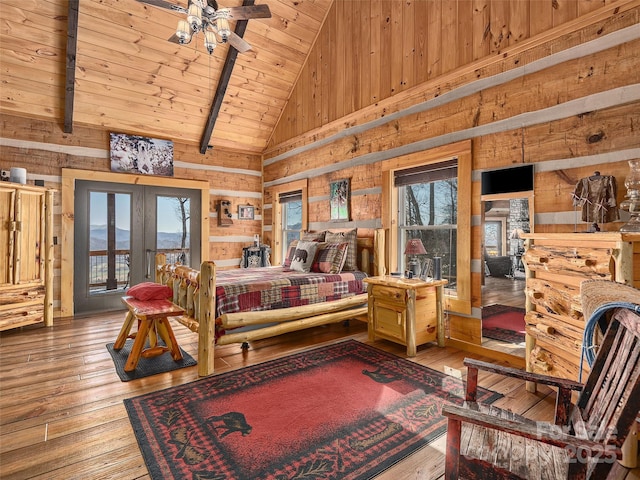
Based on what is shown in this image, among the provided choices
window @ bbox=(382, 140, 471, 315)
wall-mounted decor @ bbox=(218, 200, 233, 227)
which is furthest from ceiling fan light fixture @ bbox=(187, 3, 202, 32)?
wall-mounted decor @ bbox=(218, 200, 233, 227)

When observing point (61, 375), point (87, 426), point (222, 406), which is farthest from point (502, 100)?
point (61, 375)

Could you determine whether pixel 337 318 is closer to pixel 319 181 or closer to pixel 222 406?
pixel 222 406

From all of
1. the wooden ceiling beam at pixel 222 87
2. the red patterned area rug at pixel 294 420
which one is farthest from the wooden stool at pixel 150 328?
the wooden ceiling beam at pixel 222 87

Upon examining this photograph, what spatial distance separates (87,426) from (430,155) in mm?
3864

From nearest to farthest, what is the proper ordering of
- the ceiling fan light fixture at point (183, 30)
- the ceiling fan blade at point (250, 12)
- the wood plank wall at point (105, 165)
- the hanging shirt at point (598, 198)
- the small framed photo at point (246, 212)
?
1. the hanging shirt at point (598, 198)
2. the ceiling fan light fixture at point (183, 30)
3. the ceiling fan blade at point (250, 12)
4. the wood plank wall at point (105, 165)
5. the small framed photo at point (246, 212)

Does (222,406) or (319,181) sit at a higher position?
(319,181)

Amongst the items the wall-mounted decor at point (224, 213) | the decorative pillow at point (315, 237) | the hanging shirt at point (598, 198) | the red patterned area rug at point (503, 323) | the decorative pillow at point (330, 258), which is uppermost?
the wall-mounted decor at point (224, 213)

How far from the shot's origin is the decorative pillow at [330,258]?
425cm

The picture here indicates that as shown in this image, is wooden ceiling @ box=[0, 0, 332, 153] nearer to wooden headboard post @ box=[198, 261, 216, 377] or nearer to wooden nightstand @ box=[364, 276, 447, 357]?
wooden headboard post @ box=[198, 261, 216, 377]

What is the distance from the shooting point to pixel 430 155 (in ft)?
12.4

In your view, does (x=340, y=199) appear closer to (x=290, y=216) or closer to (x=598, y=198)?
(x=290, y=216)

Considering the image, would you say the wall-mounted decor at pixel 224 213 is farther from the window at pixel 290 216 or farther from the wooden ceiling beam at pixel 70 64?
the wooden ceiling beam at pixel 70 64

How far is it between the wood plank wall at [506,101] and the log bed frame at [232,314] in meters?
0.56

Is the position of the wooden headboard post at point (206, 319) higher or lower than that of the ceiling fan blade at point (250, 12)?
lower
